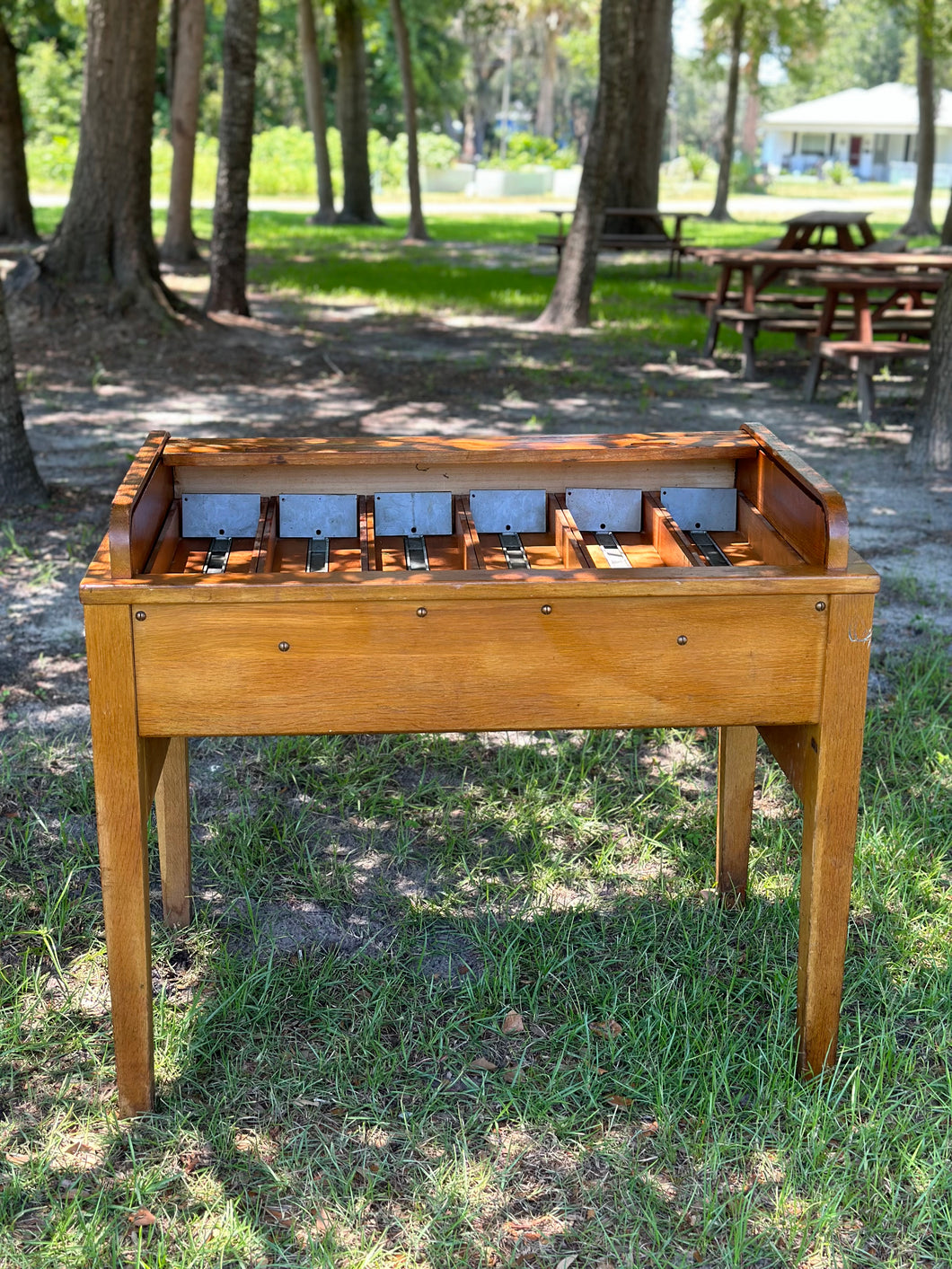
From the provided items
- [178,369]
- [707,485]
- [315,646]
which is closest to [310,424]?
[178,369]

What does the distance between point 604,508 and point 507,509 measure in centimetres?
22

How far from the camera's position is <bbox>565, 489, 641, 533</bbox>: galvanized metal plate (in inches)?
119

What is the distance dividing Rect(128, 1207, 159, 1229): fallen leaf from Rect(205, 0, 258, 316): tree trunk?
387 inches

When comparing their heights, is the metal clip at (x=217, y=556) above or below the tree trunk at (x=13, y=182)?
below

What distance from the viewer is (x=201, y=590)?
225 cm

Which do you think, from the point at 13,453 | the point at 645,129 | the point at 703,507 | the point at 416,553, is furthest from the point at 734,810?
the point at 645,129

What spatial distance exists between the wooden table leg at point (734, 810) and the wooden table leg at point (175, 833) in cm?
127

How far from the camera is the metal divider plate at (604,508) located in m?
3.02

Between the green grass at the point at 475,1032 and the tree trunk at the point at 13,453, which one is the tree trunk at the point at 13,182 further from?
the green grass at the point at 475,1032

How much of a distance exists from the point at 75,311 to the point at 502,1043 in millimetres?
9043

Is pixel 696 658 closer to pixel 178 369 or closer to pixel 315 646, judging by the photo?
pixel 315 646

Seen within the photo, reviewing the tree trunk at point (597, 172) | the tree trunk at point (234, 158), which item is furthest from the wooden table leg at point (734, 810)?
the tree trunk at point (597, 172)

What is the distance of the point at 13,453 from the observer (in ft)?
20.8

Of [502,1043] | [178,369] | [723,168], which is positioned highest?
[723,168]
